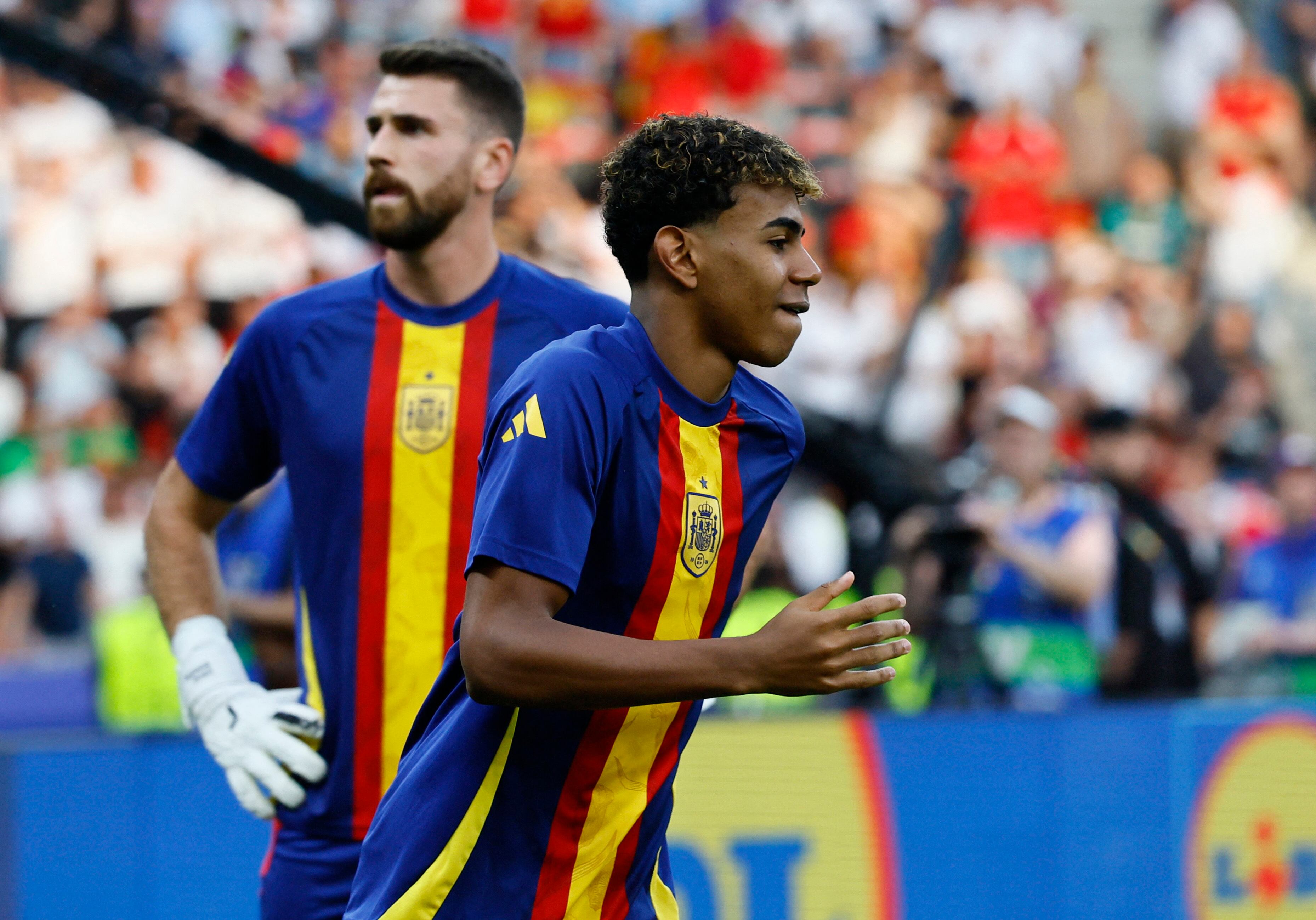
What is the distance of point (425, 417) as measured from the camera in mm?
3672

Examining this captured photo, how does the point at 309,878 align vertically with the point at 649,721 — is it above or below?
below

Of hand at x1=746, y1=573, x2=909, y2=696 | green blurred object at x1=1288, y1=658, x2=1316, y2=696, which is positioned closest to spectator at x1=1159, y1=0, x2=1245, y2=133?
green blurred object at x1=1288, y1=658, x2=1316, y2=696

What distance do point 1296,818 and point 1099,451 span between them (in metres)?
2.87

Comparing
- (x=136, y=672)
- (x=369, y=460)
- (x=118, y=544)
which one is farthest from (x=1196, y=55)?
(x=369, y=460)

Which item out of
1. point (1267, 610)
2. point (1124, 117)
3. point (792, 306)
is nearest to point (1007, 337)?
point (1267, 610)

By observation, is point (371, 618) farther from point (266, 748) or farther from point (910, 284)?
point (910, 284)

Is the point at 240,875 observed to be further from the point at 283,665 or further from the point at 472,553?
the point at 472,553

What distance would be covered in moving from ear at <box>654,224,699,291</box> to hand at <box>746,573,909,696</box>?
60 cm

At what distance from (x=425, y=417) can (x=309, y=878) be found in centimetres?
104

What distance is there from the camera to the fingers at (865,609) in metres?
2.39

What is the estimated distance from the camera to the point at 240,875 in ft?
20.0

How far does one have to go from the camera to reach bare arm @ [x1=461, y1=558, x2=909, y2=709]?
2432mm

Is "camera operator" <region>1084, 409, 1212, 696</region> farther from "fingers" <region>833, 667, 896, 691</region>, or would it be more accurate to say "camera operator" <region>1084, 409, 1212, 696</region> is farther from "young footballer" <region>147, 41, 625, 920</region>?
"fingers" <region>833, 667, 896, 691</region>

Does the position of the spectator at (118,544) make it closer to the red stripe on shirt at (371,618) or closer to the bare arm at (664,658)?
the red stripe on shirt at (371,618)
